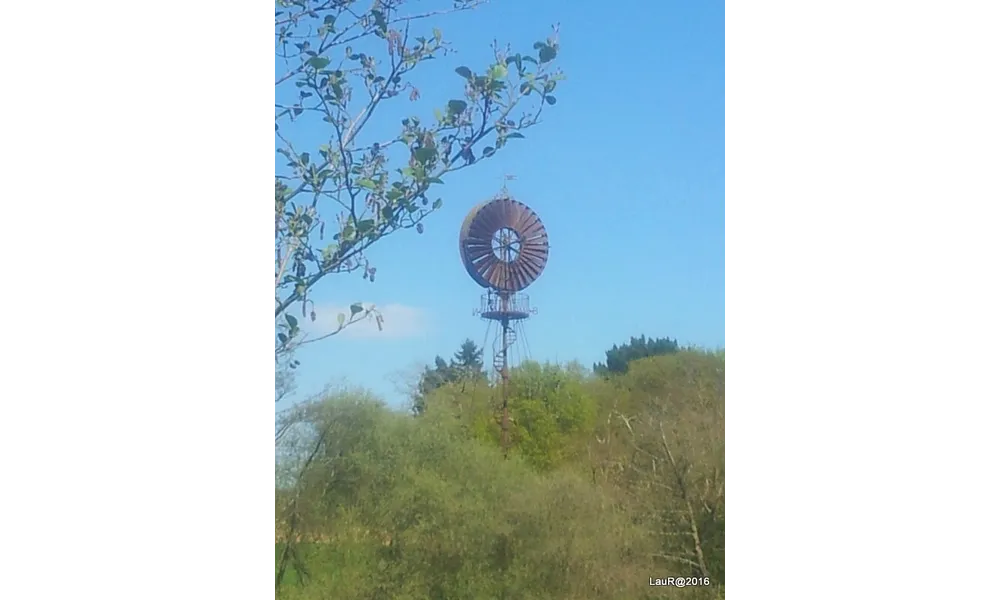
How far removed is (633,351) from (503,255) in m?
0.40

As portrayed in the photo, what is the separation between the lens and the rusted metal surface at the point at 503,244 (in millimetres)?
1943

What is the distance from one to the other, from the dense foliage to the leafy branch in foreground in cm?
31

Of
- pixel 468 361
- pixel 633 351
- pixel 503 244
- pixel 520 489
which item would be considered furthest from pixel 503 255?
pixel 520 489

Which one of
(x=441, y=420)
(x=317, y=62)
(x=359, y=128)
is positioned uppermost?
(x=317, y=62)

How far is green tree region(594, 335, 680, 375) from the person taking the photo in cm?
189

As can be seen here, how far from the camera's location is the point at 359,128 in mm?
1931

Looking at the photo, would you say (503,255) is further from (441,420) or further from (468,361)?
(441,420)

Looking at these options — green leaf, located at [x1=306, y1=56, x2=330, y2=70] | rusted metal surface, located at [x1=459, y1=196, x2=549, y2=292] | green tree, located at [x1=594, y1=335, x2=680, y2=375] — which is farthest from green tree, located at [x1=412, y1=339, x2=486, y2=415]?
green leaf, located at [x1=306, y1=56, x2=330, y2=70]
